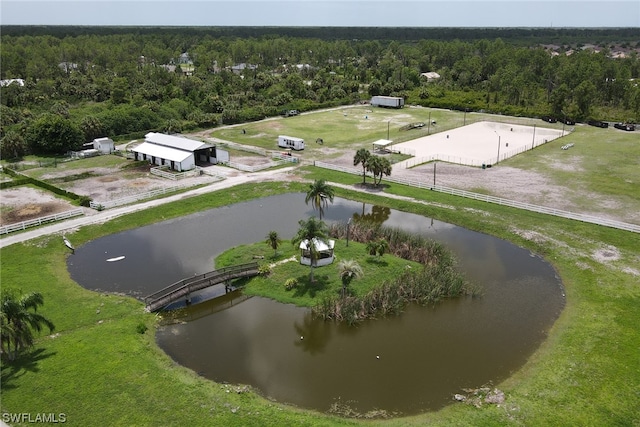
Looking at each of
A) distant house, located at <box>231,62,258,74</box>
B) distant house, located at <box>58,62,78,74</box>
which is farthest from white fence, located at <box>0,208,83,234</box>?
distant house, located at <box>231,62,258,74</box>

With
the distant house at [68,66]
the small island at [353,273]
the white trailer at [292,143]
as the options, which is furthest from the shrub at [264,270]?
the distant house at [68,66]

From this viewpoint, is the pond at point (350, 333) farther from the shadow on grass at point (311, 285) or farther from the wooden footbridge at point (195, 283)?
the shadow on grass at point (311, 285)

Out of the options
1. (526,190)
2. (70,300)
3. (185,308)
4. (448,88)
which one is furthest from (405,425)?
(448,88)

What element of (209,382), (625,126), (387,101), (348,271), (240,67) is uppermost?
(240,67)

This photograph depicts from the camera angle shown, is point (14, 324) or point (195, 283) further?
point (195, 283)

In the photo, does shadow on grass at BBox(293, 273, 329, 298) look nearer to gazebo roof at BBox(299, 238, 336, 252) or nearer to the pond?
the pond

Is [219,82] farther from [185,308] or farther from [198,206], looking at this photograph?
[185,308]

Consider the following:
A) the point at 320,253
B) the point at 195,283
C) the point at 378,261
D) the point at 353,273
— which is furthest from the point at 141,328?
the point at 378,261

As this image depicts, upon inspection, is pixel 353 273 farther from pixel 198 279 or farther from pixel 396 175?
pixel 396 175
